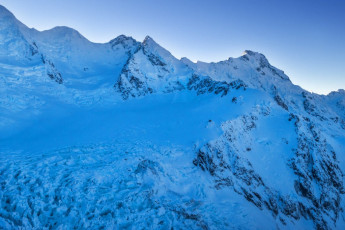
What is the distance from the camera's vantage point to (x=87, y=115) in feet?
94.3

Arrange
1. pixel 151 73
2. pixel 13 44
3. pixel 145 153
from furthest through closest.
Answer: pixel 151 73, pixel 13 44, pixel 145 153

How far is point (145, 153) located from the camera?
60.0 feet

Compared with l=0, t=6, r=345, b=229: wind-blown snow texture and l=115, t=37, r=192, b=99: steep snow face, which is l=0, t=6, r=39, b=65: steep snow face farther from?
l=115, t=37, r=192, b=99: steep snow face

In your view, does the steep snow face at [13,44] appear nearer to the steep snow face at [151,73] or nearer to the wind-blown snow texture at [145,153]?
the wind-blown snow texture at [145,153]

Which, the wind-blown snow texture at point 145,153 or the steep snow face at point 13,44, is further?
the steep snow face at point 13,44

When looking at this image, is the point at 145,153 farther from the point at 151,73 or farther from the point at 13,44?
the point at 13,44

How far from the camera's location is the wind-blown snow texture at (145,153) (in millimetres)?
11961

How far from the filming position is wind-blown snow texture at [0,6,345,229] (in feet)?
39.2

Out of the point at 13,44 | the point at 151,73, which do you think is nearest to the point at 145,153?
the point at 151,73

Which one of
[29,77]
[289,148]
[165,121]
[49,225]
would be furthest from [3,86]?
[289,148]

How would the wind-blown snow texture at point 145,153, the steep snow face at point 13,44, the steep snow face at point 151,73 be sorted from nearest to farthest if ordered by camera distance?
1. the wind-blown snow texture at point 145,153
2. the steep snow face at point 13,44
3. the steep snow face at point 151,73

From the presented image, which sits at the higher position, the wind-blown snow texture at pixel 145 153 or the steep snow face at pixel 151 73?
the steep snow face at pixel 151 73

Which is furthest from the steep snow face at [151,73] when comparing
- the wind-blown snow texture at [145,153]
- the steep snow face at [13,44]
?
the steep snow face at [13,44]

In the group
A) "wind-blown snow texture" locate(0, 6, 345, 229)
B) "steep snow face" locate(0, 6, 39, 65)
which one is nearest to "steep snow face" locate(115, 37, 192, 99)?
"wind-blown snow texture" locate(0, 6, 345, 229)
